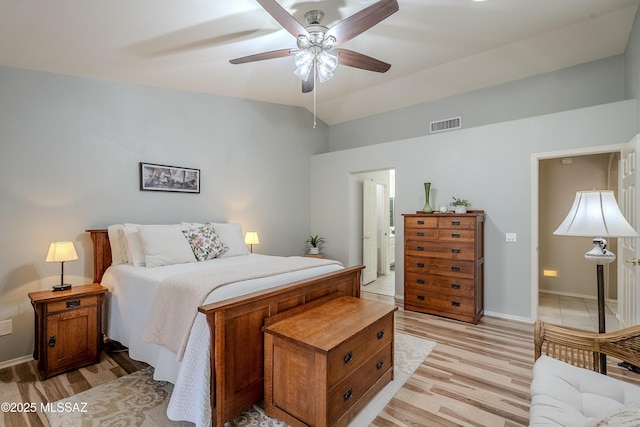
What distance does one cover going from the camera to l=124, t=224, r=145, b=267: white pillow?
Result: 2943 mm

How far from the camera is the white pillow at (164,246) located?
2.90m

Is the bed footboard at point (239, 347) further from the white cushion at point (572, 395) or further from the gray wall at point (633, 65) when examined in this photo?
the gray wall at point (633, 65)

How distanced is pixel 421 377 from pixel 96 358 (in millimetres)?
2854

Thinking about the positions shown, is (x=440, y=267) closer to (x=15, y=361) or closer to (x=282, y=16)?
(x=282, y=16)

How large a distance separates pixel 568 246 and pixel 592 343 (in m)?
3.98

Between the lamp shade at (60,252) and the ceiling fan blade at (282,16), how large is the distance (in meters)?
2.62

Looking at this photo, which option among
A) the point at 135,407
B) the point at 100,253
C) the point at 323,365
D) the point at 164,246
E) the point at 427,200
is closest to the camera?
the point at 323,365

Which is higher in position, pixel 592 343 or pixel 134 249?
pixel 134 249

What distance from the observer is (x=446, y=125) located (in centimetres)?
472

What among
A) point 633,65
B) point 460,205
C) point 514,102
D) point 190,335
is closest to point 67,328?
point 190,335

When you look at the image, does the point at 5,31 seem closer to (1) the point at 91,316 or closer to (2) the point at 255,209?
(1) the point at 91,316

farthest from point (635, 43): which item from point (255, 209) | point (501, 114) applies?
point (255, 209)

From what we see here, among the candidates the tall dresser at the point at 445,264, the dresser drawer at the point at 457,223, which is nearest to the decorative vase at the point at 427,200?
the tall dresser at the point at 445,264

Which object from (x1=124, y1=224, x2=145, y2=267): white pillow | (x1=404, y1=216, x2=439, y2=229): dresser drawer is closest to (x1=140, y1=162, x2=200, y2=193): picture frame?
(x1=124, y1=224, x2=145, y2=267): white pillow
